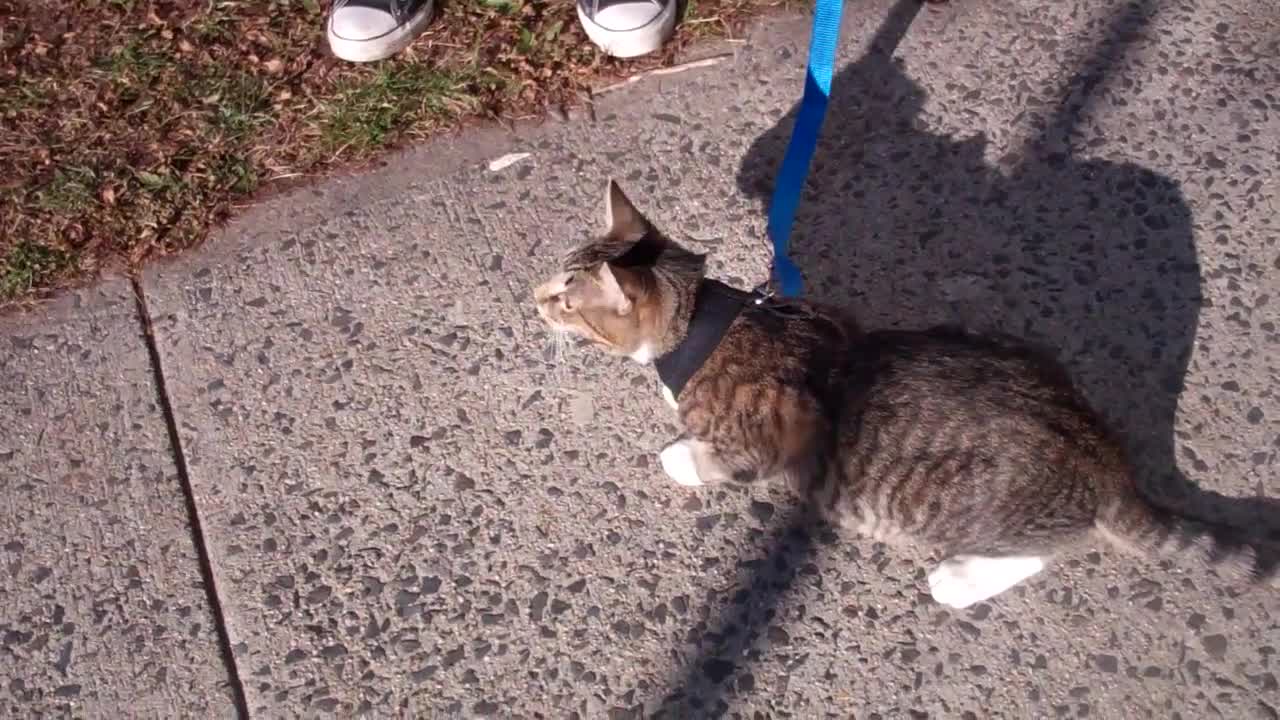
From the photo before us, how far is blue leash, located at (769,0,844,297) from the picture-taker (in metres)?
2.81

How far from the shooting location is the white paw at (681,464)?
292 cm

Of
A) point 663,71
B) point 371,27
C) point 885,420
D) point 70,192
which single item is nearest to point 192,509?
point 70,192

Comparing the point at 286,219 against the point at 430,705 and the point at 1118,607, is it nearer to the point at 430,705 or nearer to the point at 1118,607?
the point at 430,705

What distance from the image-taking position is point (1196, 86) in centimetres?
358

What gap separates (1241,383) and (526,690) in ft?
7.53

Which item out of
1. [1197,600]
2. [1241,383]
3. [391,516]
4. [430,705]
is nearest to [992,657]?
[1197,600]

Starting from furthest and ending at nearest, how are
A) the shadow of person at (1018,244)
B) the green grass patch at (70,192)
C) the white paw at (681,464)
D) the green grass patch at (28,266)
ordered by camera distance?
1. the green grass patch at (70,192)
2. the green grass patch at (28,266)
3. the shadow of person at (1018,244)
4. the white paw at (681,464)

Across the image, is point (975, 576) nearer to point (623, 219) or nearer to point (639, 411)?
point (639, 411)

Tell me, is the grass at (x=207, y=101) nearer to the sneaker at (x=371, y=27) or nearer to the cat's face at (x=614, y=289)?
the sneaker at (x=371, y=27)

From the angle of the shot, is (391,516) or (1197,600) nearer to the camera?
(1197,600)

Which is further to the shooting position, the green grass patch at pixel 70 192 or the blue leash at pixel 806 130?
the green grass patch at pixel 70 192

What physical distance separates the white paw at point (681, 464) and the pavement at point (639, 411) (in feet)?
0.18

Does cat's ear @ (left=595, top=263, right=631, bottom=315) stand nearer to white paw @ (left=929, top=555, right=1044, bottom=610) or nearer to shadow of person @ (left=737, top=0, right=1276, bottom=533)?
shadow of person @ (left=737, top=0, right=1276, bottom=533)

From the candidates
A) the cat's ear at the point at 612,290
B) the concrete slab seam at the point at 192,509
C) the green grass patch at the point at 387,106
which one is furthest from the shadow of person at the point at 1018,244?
the concrete slab seam at the point at 192,509
